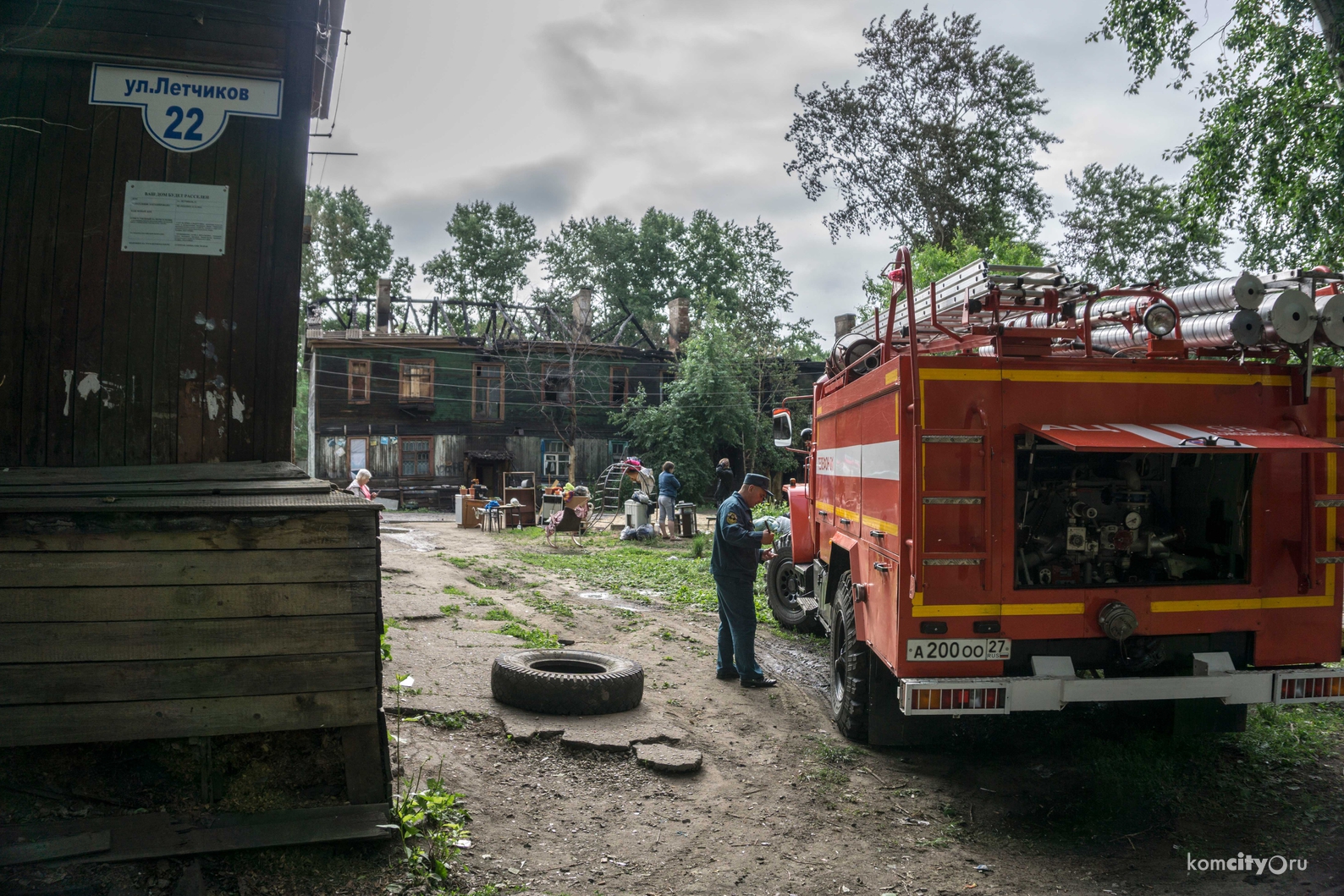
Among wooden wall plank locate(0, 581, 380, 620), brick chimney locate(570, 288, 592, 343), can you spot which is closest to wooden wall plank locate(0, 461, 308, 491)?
wooden wall plank locate(0, 581, 380, 620)

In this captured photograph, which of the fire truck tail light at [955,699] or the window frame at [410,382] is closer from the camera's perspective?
the fire truck tail light at [955,699]

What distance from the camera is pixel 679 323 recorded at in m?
37.9

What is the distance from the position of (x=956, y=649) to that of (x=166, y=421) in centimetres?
439

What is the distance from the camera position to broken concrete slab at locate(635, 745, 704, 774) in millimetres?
5527

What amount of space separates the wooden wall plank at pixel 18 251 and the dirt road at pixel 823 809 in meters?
2.68

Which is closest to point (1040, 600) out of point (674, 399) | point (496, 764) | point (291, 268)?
point (496, 764)

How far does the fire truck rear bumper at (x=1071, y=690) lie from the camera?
4.76 metres

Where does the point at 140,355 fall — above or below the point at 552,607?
above

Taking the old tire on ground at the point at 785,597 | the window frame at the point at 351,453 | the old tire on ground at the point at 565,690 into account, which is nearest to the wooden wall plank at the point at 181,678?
the old tire on ground at the point at 565,690

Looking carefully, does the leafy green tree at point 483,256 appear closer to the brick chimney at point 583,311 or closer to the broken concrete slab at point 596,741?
the brick chimney at point 583,311

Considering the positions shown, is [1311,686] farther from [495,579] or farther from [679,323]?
[679,323]

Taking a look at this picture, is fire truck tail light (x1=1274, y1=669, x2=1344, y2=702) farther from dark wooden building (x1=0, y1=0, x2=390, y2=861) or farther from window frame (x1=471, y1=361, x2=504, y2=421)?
window frame (x1=471, y1=361, x2=504, y2=421)

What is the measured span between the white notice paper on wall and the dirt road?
3092 mm

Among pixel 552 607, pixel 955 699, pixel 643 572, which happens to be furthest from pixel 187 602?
pixel 643 572
